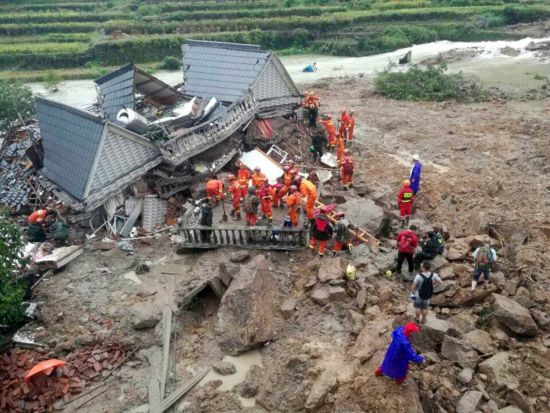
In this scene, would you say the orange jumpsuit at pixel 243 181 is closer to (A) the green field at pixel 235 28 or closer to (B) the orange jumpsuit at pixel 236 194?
(B) the orange jumpsuit at pixel 236 194

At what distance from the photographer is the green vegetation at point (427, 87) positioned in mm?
27719

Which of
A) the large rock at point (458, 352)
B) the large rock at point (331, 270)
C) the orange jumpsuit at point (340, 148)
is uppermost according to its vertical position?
the orange jumpsuit at point (340, 148)

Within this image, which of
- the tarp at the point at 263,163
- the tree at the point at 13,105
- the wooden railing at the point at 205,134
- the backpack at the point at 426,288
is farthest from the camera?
the tree at the point at 13,105

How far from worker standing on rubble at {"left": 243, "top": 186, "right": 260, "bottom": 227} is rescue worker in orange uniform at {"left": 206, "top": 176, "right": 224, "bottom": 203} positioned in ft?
4.48

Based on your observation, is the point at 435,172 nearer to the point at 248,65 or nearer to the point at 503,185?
the point at 503,185

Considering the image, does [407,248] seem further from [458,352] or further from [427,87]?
[427,87]

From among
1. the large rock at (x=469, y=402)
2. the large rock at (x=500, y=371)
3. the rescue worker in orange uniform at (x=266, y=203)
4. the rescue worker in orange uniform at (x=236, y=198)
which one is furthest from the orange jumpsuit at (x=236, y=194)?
the large rock at (x=469, y=402)

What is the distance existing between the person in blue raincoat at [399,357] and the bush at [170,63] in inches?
1449

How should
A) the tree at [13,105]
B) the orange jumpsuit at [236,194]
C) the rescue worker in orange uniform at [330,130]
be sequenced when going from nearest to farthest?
the orange jumpsuit at [236,194] < the rescue worker in orange uniform at [330,130] < the tree at [13,105]

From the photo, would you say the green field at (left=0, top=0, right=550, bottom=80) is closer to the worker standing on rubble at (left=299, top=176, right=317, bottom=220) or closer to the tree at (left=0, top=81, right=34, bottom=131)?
the tree at (left=0, top=81, right=34, bottom=131)

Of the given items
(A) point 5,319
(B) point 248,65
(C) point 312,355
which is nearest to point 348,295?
(C) point 312,355

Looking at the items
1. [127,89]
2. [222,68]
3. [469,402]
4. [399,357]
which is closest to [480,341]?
[469,402]

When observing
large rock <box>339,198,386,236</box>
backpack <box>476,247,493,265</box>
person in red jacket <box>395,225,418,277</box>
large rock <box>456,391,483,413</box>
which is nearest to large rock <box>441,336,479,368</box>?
large rock <box>456,391,483,413</box>

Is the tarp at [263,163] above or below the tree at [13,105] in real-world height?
below
